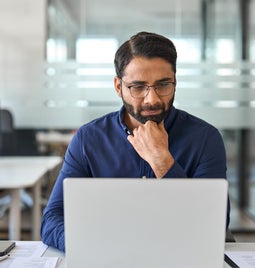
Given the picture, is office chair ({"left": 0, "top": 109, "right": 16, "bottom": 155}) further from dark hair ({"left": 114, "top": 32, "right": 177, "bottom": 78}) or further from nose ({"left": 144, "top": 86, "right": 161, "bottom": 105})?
nose ({"left": 144, "top": 86, "right": 161, "bottom": 105})

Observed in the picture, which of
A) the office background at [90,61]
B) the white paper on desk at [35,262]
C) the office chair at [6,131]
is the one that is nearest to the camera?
the white paper on desk at [35,262]

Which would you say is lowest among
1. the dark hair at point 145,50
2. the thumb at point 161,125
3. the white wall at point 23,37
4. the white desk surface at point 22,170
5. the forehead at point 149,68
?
the white desk surface at point 22,170

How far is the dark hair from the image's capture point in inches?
61.6

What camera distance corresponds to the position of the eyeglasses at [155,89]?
5.08ft

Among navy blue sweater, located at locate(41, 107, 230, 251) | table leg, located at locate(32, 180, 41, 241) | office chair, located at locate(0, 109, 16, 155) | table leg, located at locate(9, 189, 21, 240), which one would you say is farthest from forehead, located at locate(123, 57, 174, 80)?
office chair, located at locate(0, 109, 16, 155)

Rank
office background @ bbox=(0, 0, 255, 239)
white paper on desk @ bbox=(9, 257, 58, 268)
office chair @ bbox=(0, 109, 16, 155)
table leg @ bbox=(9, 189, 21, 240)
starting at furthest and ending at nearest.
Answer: office background @ bbox=(0, 0, 255, 239)
office chair @ bbox=(0, 109, 16, 155)
table leg @ bbox=(9, 189, 21, 240)
white paper on desk @ bbox=(9, 257, 58, 268)

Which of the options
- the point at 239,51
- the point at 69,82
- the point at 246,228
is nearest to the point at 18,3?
the point at 69,82

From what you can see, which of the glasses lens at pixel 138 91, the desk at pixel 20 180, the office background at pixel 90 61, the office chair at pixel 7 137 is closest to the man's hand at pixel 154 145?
the glasses lens at pixel 138 91

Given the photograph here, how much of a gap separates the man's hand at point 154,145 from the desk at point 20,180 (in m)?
1.46

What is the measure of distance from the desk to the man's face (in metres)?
1.47

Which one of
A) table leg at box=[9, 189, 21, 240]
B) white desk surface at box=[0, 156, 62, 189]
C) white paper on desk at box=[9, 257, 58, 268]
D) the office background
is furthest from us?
the office background

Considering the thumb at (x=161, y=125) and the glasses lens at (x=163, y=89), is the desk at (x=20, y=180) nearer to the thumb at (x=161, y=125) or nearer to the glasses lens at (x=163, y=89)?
the thumb at (x=161, y=125)

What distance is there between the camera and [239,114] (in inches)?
173

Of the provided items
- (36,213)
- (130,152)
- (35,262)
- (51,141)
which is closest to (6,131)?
(51,141)
